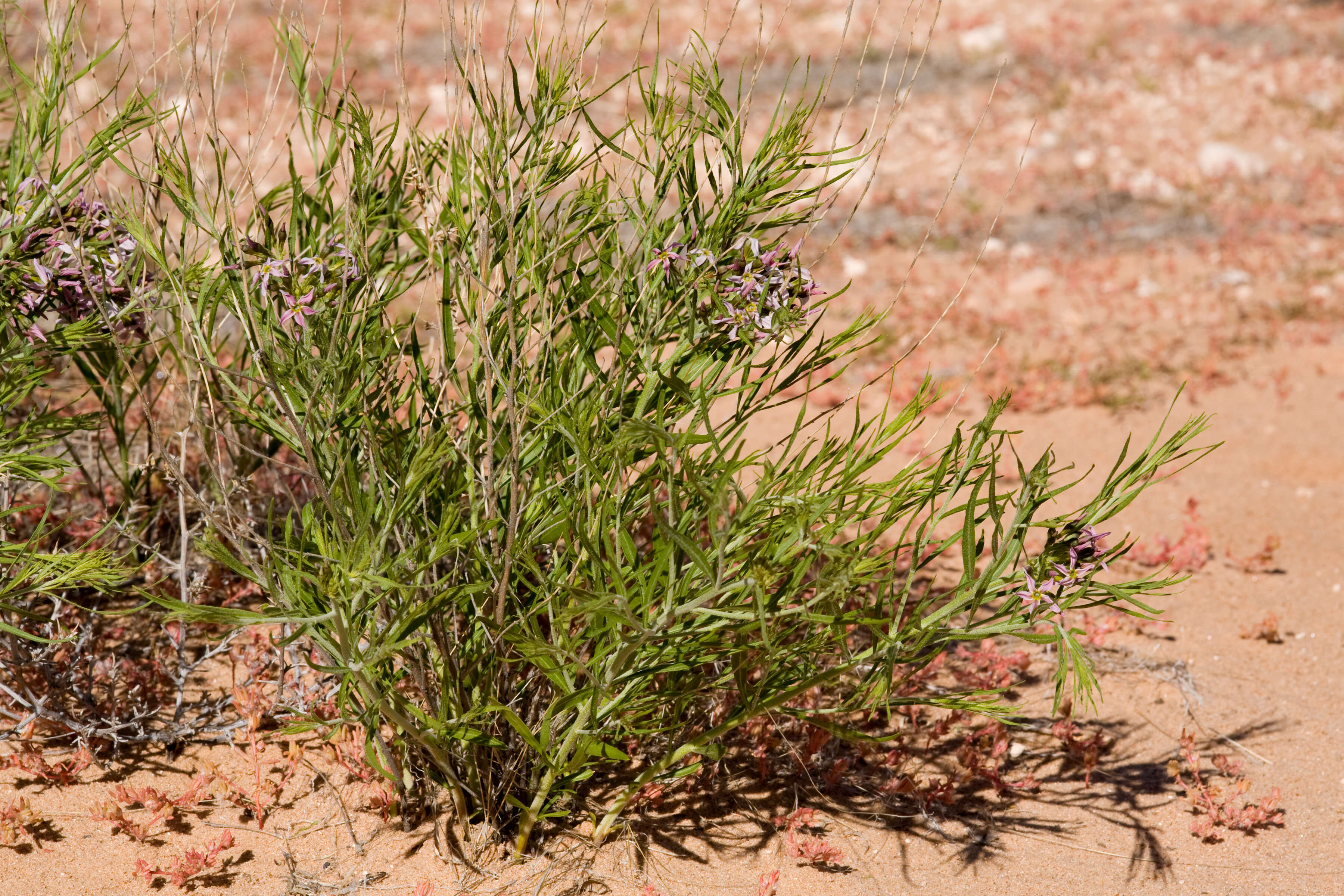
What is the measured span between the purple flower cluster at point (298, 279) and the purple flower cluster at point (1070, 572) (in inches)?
53.6

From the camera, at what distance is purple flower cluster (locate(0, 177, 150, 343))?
95.1 inches

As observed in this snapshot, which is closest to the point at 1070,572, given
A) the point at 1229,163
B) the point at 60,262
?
the point at 60,262

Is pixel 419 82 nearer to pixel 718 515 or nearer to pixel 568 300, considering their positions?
pixel 568 300

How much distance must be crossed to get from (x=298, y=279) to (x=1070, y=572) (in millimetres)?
1538

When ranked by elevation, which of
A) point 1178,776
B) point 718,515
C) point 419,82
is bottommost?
point 1178,776

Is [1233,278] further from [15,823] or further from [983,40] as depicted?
[15,823]

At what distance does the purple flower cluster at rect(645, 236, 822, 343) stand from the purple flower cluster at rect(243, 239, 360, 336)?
0.61 m

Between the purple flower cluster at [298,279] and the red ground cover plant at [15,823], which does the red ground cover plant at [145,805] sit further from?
the purple flower cluster at [298,279]

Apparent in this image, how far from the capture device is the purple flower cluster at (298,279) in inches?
83.0

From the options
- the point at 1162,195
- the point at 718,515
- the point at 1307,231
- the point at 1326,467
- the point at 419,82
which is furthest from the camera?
the point at 419,82

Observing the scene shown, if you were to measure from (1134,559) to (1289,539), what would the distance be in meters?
0.68

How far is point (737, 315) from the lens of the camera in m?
2.16

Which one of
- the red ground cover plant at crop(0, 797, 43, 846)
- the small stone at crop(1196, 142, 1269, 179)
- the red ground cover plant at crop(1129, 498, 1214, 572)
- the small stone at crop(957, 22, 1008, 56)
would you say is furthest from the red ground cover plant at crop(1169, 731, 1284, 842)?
the small stone at crop(957, 22, 1008, 56)

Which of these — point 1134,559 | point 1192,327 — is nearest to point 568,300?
point 1134,559
